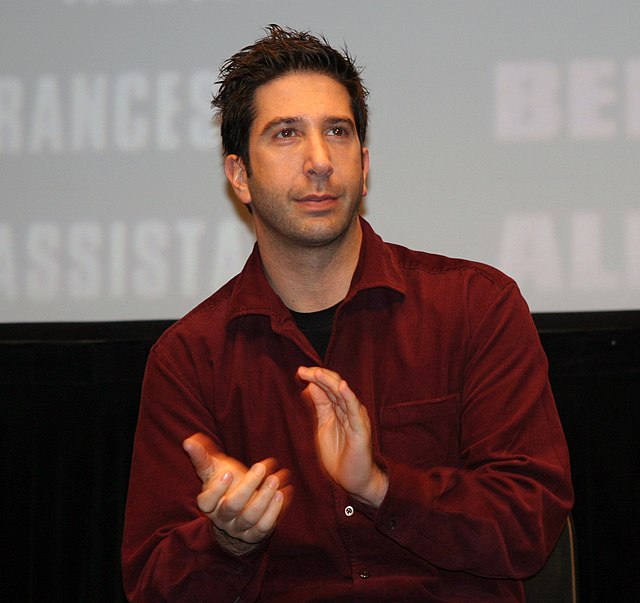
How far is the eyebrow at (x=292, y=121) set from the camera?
196 cm

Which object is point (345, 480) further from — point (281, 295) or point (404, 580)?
point (281, 295)

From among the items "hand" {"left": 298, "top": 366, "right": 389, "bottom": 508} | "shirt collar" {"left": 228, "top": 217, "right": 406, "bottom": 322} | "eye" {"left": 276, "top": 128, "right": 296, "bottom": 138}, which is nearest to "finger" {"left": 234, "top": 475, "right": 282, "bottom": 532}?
"hand" {"left": 298, "top": 366, "right": 389, "bottom": 508}

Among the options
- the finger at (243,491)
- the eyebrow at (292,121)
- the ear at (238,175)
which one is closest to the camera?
the finger at (243,491)

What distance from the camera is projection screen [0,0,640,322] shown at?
2.78 m

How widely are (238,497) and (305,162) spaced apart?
0.72 metres

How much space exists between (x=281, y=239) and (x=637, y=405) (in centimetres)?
125

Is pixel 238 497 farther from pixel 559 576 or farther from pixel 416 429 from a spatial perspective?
pixel 559 576

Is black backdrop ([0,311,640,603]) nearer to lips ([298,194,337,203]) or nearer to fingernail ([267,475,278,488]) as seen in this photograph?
lips ([298,194,337,203])

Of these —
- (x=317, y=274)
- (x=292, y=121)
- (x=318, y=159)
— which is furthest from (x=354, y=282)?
(x=292, y=121)

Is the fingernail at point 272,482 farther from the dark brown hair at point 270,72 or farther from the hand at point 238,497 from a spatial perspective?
the dark brown hair at point 270,72

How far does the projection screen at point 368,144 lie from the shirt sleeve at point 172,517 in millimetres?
954

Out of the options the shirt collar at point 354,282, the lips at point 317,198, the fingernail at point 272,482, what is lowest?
the fingernail at point 272,482

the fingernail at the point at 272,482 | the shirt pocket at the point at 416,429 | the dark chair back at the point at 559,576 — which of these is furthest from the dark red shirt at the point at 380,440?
the fingernail at the point at 272,482

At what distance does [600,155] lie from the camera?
2.79 m
